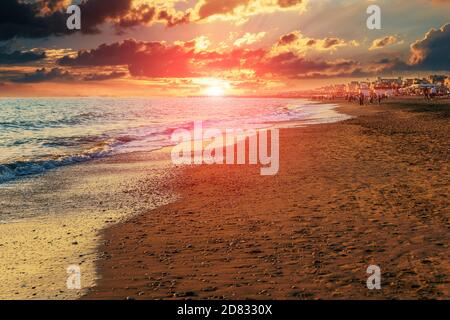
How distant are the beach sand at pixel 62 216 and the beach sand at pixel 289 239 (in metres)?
Answer: 0.61

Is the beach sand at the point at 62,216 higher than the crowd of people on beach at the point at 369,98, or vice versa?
the crowd of people on beach at the point at 369,98

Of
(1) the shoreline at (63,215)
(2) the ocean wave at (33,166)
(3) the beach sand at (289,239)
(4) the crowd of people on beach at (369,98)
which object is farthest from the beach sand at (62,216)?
(4) the crowd of people on beach at (369,98)

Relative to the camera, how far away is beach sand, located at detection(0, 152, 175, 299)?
7.27 meters

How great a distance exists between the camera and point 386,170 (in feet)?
51.8

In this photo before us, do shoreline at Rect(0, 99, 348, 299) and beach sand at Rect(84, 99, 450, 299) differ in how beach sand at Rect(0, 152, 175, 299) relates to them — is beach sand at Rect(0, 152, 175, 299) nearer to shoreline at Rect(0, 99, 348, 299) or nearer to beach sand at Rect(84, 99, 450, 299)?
shoreline at Rect(0, 99, 348, 299)

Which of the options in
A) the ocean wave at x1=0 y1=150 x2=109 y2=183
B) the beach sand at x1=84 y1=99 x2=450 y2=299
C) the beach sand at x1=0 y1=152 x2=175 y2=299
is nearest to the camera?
the beach sand at x1=84 y1=99 x2=450 y2=299

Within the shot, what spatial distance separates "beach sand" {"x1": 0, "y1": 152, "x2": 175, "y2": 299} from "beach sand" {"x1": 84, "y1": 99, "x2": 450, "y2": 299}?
2.00 feet

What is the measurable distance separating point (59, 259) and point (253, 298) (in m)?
4.27

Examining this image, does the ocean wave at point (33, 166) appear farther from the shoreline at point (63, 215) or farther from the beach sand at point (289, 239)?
the beach sand at point (289, 239)

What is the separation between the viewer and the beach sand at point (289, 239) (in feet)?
21.9

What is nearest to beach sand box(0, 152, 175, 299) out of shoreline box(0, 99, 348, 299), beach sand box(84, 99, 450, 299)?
shoreline box(0, 99, 348, 299)

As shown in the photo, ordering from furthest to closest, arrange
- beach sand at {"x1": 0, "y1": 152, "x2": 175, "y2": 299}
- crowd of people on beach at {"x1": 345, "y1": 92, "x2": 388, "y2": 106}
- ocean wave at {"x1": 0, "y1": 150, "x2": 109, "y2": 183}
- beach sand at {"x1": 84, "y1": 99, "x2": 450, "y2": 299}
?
crowd of people on beach at {"x1": 345, "y1": 92, "x2": 388, "y2": 106}, ocean wave at {"x1": 0, "y1": 150, "x2": 109, "y2": 183}, beach sand at {"x1": 0, "y1": 152, "x2": 175, "y2": 299}, beach sand at {"x1": 84, "y1": 99, "x2": 450, "y2": 299}

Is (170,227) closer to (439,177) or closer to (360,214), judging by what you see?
(360,214)
